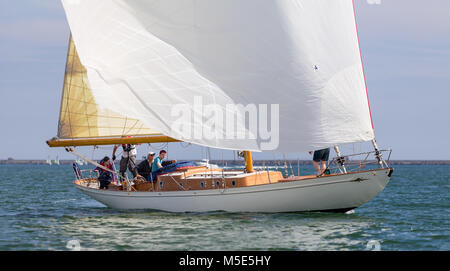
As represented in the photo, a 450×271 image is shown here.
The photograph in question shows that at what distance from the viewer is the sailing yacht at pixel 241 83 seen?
17.2 m

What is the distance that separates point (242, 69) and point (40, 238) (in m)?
6.88

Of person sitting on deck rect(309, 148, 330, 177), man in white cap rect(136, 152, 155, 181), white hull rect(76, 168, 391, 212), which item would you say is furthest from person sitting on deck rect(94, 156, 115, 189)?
person sitting on deck rect(309, 148, 330, 177)

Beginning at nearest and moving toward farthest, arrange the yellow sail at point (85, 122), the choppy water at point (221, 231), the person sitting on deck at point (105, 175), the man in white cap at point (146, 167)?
the choppy water at point (221, 231) → the yellow sail at point (85, 122) → the man in white cap at point (146, 167) → the person sitting on deck at point (105, 175)

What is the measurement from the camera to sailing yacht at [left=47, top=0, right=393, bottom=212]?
17.2 meters

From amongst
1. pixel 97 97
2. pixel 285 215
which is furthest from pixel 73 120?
pixel 285 215

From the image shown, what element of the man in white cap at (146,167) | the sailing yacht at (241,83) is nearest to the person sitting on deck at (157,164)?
the man in white cap at (146,167)

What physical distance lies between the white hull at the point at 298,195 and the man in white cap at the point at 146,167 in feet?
8.92

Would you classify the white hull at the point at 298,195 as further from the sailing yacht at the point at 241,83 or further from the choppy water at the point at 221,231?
the choppy water at the point at 221,231

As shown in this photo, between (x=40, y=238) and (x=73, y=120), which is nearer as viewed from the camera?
(x=40, y=238)

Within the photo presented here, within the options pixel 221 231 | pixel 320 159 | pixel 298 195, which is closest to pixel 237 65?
pixel 298 195

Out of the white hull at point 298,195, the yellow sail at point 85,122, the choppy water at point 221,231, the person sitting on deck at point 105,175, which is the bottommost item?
the choppy water at point 221,231

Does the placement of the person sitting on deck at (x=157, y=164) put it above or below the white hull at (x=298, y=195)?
above
